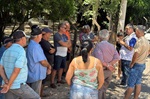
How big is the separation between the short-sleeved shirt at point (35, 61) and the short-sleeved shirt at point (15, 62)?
0.53 metres

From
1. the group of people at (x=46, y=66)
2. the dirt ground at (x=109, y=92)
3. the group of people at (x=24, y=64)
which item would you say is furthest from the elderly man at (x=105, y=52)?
the dirt ground at (x=109, y=92)

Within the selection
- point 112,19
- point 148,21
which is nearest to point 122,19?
point 112,19

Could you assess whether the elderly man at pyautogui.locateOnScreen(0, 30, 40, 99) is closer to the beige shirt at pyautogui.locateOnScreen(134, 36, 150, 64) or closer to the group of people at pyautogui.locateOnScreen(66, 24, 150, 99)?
the group of people at pyautogui.locateOnScreen(66, 24, 150, 99)

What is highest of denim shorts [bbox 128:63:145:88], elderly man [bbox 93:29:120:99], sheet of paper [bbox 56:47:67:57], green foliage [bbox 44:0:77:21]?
green foliage [bbox 44:0:77:21]

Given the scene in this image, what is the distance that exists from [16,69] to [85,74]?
968 millimetres

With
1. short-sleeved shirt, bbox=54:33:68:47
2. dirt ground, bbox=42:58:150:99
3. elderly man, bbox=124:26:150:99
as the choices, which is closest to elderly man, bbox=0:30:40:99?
dirt ground, bbox=42:58:150:99

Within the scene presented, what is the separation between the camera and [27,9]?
7812mm

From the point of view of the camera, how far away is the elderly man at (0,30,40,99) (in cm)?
368

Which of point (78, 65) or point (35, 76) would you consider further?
point (35, 76)

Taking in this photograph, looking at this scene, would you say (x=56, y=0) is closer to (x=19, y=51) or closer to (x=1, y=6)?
(x=1, y=6)

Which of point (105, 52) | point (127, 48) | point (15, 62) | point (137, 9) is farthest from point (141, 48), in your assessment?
point (137, 9)

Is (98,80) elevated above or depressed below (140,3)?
below

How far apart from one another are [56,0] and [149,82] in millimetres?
3732

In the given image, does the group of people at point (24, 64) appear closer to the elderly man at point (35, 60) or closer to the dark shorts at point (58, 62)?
the elderly man at point (35, 60)
